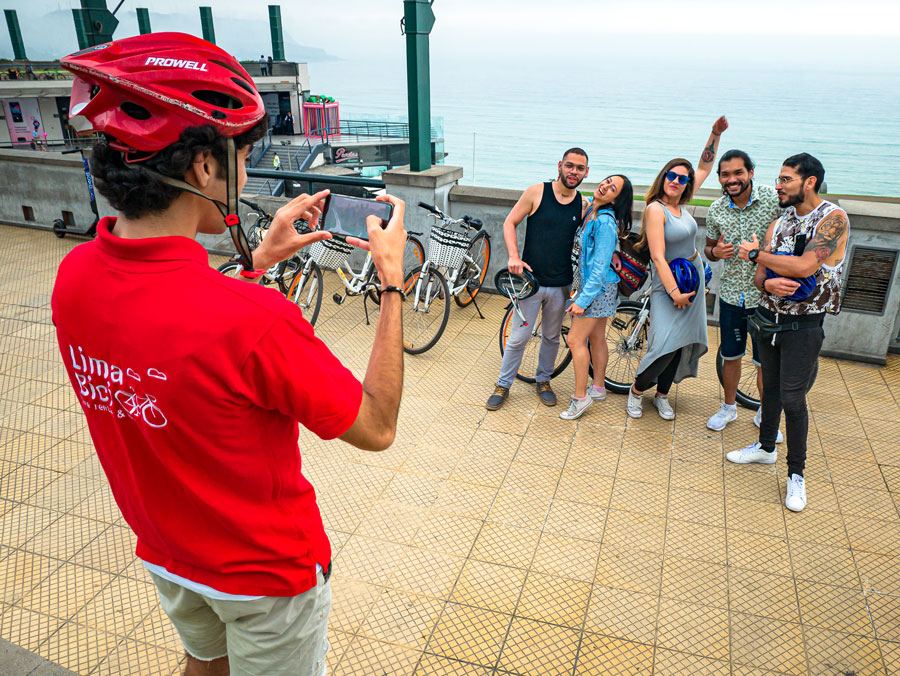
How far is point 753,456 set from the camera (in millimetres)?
4398

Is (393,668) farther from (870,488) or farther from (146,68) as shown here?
(870,488)

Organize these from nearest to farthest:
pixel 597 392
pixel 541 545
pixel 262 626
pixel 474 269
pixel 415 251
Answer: pixel 262 626 < pixel 541 545 < pixel 597 392 < pixel 474 269 < pixel 415 251

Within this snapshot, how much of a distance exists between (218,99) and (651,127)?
369 feet

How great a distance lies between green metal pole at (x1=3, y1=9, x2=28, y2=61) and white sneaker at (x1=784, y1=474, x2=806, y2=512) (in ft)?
185

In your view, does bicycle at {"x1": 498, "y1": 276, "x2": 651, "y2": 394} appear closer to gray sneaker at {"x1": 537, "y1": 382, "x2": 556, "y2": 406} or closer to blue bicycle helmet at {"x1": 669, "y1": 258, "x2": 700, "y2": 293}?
gray sneaker at {"x1": 537, "y1": 382, "x2": 556, "y2": 406}

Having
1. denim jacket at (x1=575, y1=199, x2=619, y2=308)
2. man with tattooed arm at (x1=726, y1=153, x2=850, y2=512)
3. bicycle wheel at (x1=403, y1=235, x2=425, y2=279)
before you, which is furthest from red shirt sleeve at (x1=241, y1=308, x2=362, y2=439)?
bicycle wheel at (x1=403, y1=235, x2=425, y2=279)

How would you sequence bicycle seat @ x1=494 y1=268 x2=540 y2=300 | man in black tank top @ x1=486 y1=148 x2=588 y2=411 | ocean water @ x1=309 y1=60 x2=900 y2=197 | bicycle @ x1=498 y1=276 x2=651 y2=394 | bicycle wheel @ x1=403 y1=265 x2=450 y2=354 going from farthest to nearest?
ocean water @ x1=309 y1=60 x2=900 y2=197
bicycle wheel @ x1=403 y1=265 x2=450 y2=354
bicycle @ x1=498 y1=276 x2=651 y2=394
bicycle seat @ x1=494 y1=268 x2=540 y2=300
man in black tank top @ x1=486 y1=148 x2=588 y2=411

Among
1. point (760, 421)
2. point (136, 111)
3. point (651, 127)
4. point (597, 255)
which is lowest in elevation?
point (651, 127)

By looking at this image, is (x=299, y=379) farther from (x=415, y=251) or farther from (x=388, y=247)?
(x=415, y=251)

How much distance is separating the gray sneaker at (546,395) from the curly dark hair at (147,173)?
419 centimetres

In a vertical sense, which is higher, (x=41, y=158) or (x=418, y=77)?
(x=418, y=77)

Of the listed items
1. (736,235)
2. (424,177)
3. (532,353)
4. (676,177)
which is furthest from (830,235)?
(424,177)

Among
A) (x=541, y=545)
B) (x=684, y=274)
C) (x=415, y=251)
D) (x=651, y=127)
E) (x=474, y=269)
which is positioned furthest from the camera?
(x=651, y=127)

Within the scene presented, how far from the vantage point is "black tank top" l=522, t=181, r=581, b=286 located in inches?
189
